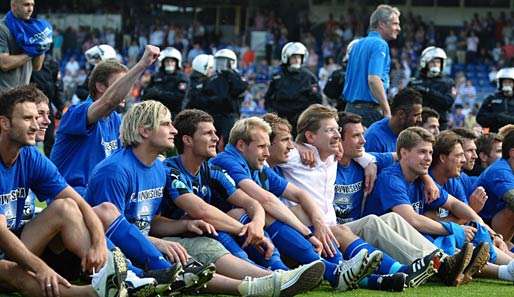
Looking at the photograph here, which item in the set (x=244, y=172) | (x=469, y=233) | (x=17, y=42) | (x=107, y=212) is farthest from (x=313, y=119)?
(x=17, y=42)

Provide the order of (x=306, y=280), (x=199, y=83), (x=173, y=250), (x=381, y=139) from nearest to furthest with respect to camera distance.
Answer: (x=306, y=280), (x=173, y=250), (x=381, y=139), (x=199, y=83)

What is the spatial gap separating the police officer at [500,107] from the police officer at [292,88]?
226 centimetres

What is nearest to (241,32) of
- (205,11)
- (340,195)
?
(205,11)

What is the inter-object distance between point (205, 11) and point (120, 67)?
3235 cm

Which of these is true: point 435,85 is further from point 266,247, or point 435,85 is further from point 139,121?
point 139,121

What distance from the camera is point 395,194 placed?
8.75m

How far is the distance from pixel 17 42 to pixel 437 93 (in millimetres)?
6236

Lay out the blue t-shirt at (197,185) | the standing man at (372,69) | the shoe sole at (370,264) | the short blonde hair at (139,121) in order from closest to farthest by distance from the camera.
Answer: the short blonde hair at (139,121) → the shoe sole at (370,264) → the blue t-shirt at (197,185) → the standing man at (372,69)

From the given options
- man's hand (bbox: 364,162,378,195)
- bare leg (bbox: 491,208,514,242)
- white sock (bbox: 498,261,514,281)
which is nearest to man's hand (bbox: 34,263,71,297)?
man's hand (bbox: 364,162,378,195)

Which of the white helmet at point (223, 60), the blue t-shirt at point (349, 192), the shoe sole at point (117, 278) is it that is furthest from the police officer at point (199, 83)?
the shoe sole at point (117, 278)

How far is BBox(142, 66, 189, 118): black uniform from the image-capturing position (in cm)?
1580

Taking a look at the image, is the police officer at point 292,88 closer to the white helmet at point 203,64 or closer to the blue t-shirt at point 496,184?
the white helmet at point 203,64

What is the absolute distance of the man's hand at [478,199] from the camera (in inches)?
370

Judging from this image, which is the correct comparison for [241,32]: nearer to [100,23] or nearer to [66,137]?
[100,23]
